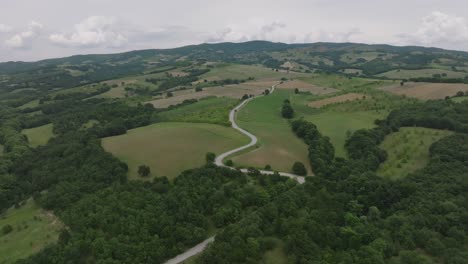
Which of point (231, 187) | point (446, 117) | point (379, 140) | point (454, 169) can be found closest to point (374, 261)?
point (231, 187)

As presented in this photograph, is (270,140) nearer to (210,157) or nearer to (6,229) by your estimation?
(210,157)

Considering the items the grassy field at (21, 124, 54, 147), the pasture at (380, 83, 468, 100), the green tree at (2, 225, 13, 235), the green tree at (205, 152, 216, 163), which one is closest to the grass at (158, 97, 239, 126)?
the green tree at (205, 152, 216, 163)

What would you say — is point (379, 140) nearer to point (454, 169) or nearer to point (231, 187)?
point (454, 169)

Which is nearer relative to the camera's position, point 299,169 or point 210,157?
point 299,169

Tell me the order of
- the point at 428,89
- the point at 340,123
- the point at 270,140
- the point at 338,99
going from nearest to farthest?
the point at 270,140, the point at 340,123, the point at 428,89, the point at 338,99

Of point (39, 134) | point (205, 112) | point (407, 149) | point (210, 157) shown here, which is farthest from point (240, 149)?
point (39, 134)

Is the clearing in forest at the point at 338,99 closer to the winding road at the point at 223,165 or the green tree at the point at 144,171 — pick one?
the winding road at the point at 223,165

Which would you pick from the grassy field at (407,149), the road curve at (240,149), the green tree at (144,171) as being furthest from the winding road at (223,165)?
the grassy field at (407,149)
